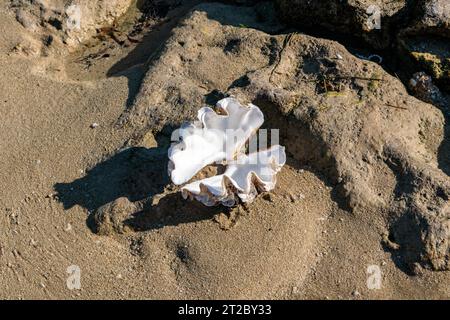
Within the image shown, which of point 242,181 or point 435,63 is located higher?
point 435,63

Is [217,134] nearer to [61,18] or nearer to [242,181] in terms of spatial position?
[242,181]

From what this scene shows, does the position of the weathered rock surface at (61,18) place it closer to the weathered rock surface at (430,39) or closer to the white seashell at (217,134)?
the white seashell at (217,134)

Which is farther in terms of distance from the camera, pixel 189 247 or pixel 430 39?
pixel 430 39

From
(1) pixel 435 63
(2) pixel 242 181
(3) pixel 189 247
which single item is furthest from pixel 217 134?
(1) pixel 435 63

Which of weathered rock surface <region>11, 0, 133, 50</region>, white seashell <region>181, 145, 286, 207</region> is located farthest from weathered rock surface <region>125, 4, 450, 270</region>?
weathered rock surface <region>11, 0, 133, 50</region>

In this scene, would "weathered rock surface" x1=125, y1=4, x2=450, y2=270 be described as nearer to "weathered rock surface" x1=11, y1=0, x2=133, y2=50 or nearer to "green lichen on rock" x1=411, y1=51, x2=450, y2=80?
"green lichen on rock" x1=411, y1=51, x2=450, y2=80

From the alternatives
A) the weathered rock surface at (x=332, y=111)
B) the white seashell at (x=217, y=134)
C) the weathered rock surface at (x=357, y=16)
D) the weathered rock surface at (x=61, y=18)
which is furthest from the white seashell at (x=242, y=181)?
the weathered rock surface at (x=61, y=18)

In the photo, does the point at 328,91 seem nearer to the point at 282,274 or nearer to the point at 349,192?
the point at 349,192
